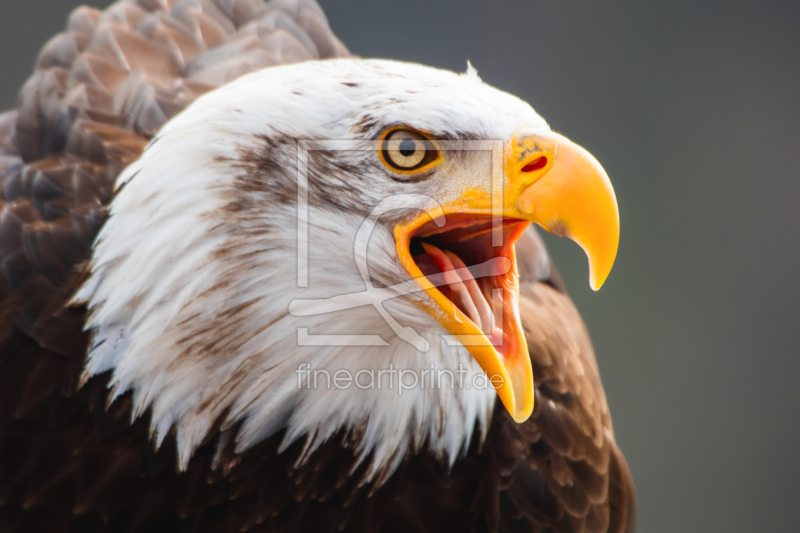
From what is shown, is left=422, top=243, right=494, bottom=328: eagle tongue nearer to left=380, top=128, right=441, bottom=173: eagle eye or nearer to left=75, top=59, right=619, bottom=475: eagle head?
left=75, top=59, right=619, bottom=475: eagle head

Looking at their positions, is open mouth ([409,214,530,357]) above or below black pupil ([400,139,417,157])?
below

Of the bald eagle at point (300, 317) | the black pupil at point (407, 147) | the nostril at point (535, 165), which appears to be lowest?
the bald eagle at point (300, 317)

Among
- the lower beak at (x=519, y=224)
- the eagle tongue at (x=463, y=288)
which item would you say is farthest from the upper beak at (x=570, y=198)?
the eagle tongue at (x=463, y=288)

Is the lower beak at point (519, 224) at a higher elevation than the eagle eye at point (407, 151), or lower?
lower

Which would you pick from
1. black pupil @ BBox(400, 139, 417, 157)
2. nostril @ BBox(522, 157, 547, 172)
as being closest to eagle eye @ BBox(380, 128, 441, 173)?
black pupil @ BBox(400, 139, 417, 157)

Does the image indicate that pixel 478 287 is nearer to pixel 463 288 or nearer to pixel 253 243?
pixel 463 288

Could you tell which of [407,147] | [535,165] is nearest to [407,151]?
[407,147]

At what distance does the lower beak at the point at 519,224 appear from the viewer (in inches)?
31.3

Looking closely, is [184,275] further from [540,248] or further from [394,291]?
[540,248]

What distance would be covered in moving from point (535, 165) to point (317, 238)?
0.87 feet

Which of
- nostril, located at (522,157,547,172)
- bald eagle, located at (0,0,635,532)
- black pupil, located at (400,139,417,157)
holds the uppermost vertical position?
black pupil, located at (400,139,417,157)

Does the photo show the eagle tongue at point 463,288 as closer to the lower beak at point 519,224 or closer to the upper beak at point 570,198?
the lower beak at point 519,224

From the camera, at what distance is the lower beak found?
2.60ft

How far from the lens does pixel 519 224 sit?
0.87m
